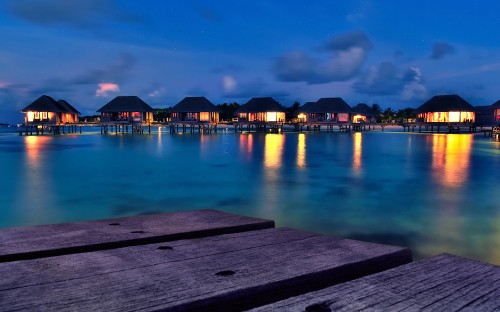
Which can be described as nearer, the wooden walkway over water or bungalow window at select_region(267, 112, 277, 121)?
the wooden walkway over water

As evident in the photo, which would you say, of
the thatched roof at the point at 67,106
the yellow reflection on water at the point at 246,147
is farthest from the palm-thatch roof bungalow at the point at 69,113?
the yellow reflection on water at the point at 246,147

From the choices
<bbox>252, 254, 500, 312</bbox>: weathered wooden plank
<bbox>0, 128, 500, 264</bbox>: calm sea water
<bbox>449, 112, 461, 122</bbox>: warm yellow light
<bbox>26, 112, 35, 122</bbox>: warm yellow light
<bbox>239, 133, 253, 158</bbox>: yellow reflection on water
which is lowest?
<bbox>0, 128, 500, 264</bbox>: calm sea water

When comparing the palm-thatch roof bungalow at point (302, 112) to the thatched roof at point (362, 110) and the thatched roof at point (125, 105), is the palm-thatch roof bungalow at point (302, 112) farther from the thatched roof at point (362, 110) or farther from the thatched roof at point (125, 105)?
the thatched roof at point (125, 105)

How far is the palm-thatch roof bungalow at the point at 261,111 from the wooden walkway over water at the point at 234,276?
232ft

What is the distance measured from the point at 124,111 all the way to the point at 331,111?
118 feet

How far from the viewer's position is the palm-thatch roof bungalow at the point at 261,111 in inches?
2874

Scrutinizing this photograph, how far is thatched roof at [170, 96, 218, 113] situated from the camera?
6900 cm

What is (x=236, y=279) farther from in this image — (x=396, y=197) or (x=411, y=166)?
(x=411, y=166)

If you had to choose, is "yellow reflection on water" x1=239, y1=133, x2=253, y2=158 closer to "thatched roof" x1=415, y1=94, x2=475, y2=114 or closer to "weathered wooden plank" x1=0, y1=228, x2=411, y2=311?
"weathered wooden plank" x1=0, y1=228, x2=411, y2=311

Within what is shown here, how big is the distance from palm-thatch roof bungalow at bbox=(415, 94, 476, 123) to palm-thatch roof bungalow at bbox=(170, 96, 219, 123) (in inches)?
1392

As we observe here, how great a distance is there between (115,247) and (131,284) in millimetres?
822

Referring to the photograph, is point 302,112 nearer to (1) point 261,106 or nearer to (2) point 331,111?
(2) point 331,111

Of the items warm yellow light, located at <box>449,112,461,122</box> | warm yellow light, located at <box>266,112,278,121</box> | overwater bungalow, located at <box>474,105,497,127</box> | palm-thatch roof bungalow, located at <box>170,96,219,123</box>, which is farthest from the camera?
overwater bungalow, located at <box>474,105,497,127</box>

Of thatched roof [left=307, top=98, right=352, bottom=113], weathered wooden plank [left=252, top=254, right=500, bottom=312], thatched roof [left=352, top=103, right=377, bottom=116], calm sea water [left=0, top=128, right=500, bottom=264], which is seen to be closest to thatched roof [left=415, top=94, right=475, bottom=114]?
thatched roof [left=307, top=98, right=352, bottom=113]
